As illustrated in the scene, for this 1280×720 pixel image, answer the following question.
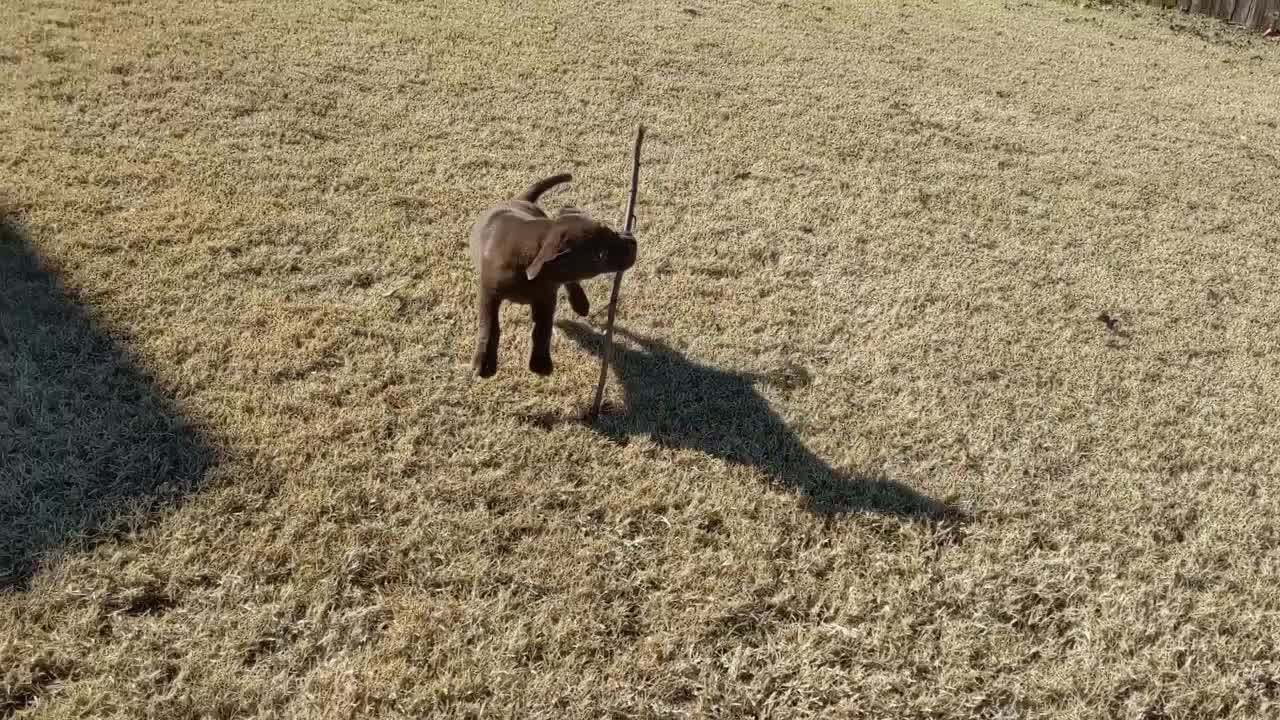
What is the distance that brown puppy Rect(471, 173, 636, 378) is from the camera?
239cm

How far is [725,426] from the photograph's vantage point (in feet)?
9.53

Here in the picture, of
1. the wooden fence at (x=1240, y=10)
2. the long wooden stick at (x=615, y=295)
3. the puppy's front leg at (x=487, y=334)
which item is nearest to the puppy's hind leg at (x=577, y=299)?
the long wooden stick at (x=615, y=295)

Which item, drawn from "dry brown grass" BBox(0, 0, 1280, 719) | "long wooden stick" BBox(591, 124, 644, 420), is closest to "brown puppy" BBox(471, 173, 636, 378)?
"long wooden stick" BBox(591, 124, 644, 420)

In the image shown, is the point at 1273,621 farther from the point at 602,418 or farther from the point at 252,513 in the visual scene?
the point at 252,513

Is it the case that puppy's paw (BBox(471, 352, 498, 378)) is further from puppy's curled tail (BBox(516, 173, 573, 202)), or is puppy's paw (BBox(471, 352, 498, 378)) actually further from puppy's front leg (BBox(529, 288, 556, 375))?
puppy's curled tail (BBox(516, 173, 573, 202))

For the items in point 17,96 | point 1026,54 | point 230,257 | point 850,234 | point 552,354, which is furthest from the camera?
point 1026,54

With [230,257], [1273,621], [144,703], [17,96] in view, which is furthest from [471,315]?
[17,96]

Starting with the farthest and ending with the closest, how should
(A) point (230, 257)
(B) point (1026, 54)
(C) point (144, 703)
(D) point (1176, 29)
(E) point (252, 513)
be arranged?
1. (D) point (1176, 29)
2. (B) point (1026, 54)
3. (A) point (230, 257)
4. (E) point (252, 513)
5. (C) point (144, 703)

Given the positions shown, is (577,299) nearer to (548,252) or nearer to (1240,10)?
(548,252)

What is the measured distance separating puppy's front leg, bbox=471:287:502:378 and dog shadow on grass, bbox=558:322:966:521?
1.34 feet

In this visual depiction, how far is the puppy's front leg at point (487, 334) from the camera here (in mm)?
2641

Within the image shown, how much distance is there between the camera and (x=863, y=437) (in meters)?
2.92

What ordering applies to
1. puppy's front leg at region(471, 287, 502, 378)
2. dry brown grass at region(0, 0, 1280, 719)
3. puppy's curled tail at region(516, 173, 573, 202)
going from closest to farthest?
dry brown grass at region(0, 0, 1280, 719) < puppy's front leg at region(471, 287, 502, 378) < puppy's curled tail at region(516, 173, 573, 202)

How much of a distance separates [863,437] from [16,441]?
2553mm
